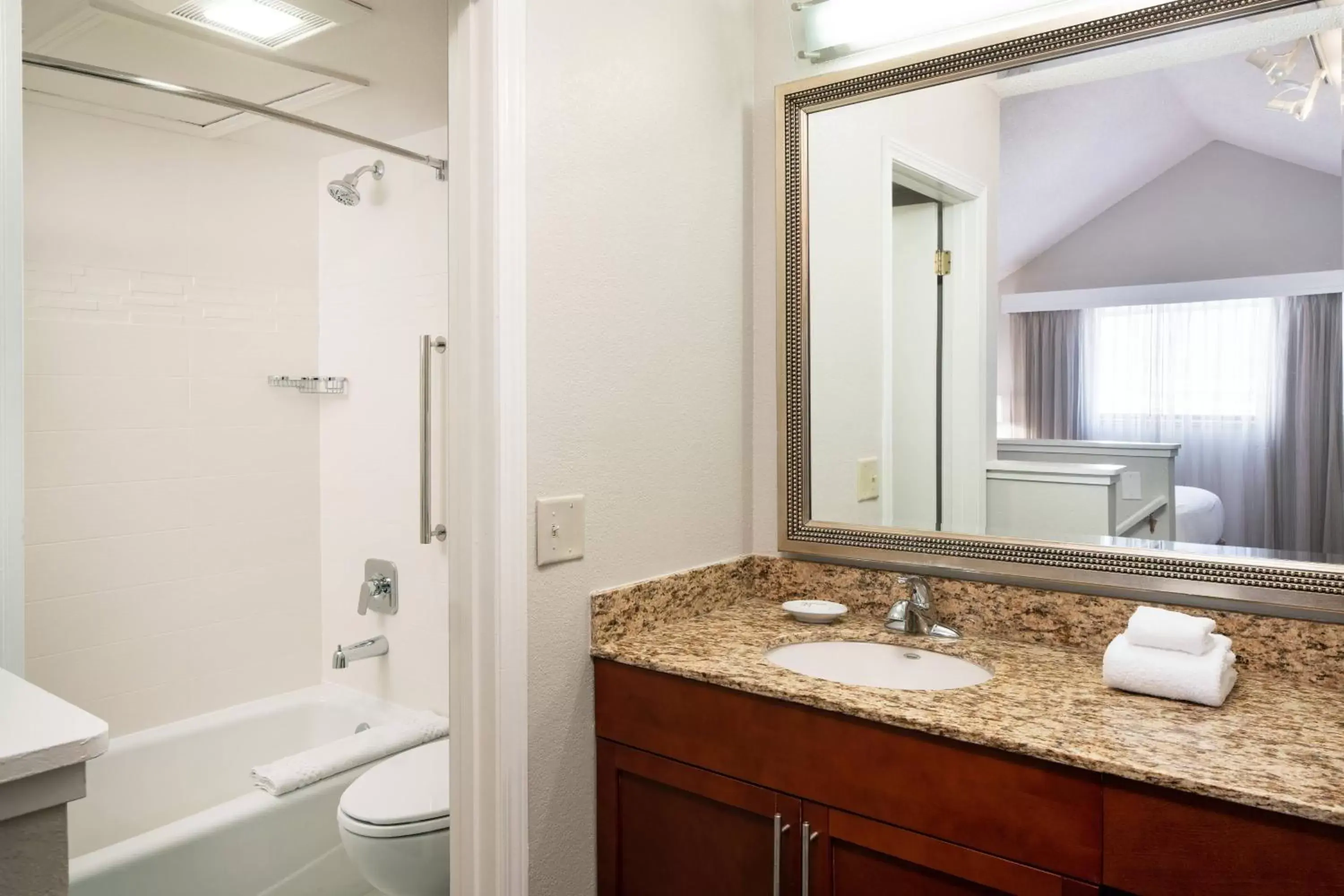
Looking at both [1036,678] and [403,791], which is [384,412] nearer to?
[403,791]

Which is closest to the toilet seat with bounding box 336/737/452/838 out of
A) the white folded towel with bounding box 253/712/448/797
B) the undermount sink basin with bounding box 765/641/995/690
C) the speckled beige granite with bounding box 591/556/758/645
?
the white folded towel with bounding box 253/712/448/797

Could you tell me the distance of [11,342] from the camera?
94 centimetres

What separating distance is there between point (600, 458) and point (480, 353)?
303 millimetres

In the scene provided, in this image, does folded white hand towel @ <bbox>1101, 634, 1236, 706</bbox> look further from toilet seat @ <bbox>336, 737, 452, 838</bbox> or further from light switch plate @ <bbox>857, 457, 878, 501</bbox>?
toilet seat @ <bbox>336, 737, 452, 838</bbox>

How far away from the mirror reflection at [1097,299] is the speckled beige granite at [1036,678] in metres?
0.14

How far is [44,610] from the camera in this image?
2.52 metres

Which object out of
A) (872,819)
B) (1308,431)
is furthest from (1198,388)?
(872,819)

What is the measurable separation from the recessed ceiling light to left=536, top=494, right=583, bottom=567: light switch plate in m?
1.24

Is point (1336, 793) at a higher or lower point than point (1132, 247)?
lower

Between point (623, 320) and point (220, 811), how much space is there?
1.65 m

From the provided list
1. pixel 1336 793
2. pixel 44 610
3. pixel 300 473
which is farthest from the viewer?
pixel 300 473

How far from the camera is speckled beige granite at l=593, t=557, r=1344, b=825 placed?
105cm

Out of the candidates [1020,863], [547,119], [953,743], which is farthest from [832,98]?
[1020,863]

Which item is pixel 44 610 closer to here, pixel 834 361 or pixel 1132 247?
pixel 834 361
